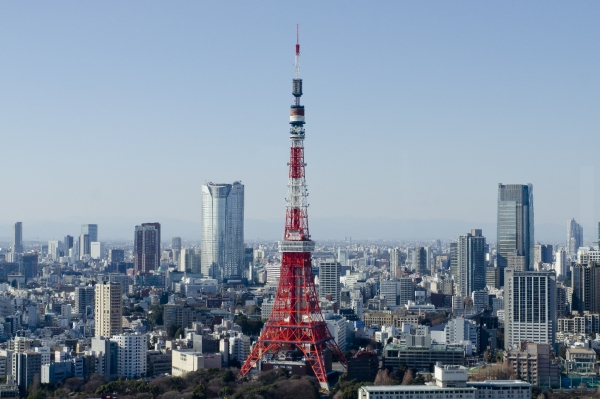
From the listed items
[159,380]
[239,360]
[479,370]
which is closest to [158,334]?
[239,360]

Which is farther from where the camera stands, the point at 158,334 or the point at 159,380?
the point at 158,334

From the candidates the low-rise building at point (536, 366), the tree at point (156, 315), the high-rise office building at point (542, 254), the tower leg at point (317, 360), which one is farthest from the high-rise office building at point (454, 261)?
the tower leg at point (317, 360)

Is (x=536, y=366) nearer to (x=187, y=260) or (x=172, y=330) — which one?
(x=172, y=330)

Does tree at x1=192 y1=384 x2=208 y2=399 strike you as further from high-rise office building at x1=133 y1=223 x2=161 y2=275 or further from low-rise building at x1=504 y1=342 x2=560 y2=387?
high-rise office building at x1=133 y1=223 x2=161 y2=275

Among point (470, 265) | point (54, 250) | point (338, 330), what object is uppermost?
point (54, 250)

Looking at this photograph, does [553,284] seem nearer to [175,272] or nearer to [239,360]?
[239,360]

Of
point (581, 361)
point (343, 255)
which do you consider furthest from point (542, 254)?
point (581, 361)

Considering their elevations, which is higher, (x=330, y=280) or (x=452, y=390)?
(x=330, y=280)
